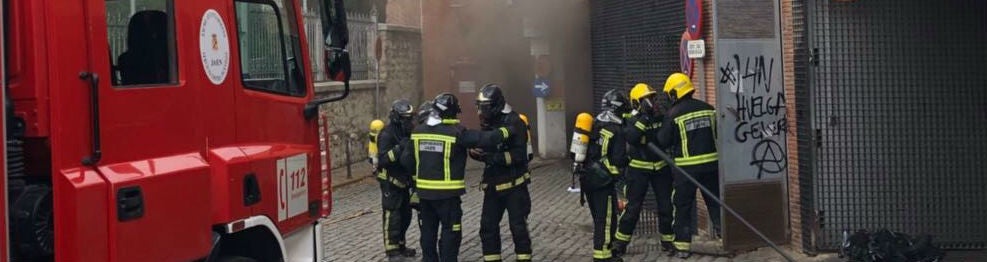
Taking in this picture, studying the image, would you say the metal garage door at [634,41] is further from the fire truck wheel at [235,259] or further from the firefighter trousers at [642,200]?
the fire truck wheel at [235,259]

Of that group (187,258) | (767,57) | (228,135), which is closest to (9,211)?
(187,258)

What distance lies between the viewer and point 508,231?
1147 cm

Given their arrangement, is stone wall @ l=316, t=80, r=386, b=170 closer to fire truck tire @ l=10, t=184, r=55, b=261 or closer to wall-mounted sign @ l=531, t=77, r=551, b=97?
wall-mounted sign @ l=531, t=77, r=551, b=97

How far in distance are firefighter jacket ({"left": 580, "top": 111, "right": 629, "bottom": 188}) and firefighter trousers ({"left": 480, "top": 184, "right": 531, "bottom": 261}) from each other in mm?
715

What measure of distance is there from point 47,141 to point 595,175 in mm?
5678

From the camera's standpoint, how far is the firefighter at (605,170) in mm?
9094

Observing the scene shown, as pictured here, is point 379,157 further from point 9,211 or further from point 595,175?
point 9,211

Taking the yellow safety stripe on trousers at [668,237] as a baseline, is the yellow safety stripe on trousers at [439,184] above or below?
above

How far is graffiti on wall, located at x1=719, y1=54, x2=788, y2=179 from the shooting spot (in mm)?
9445

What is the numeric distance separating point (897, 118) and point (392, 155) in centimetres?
419

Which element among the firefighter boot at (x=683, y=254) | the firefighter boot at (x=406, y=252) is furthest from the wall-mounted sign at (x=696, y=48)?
the firefighter boot at (x=406, y=252)

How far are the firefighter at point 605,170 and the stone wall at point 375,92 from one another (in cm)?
820

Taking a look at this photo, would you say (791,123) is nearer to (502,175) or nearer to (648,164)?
(648,164)

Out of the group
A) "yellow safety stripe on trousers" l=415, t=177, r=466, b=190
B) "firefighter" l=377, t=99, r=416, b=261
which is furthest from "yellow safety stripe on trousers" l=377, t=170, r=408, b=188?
"yellow safety stripe on trousers" l=415, t=177, r=466, b=190
